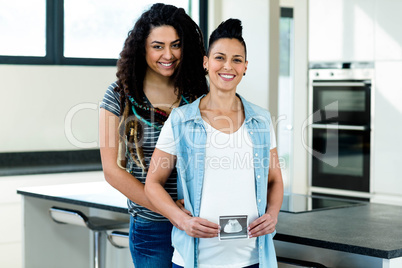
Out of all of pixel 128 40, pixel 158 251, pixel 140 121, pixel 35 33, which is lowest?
pixel 158 251

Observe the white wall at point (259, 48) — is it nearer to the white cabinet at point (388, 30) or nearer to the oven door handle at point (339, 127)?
the oven door handle at point (339, 127)

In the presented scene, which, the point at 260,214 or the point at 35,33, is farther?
the point at 35,33

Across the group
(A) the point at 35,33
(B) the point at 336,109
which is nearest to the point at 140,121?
(B) the point at 336,109

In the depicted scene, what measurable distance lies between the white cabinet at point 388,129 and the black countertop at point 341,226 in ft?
4.73

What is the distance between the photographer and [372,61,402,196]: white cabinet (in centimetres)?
403

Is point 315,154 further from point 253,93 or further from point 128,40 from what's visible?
point 128,40

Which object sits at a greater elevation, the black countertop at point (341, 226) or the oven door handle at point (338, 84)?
the oven door handle at point (338, 84)

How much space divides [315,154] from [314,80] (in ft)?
1.82

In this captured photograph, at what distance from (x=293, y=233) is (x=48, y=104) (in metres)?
2.97

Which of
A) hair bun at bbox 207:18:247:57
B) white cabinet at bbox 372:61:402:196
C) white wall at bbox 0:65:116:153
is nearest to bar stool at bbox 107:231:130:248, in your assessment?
hair bun at bbox 207:18:247:57

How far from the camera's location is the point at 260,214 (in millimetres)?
1712

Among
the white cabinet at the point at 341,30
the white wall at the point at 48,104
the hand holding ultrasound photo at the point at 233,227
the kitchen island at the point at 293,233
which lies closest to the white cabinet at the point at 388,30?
the white cabinet at the point at 341,30

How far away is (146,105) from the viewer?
1933 mm

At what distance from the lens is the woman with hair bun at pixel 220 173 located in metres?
1.67
